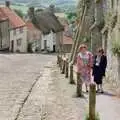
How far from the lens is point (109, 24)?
24938 mm

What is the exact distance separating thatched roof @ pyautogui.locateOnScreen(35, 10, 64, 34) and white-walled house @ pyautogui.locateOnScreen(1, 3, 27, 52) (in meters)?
5.08

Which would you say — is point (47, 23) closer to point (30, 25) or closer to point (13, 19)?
point (30, 25)

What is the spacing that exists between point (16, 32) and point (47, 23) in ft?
37.0

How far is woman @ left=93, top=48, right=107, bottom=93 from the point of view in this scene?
69.9 feet

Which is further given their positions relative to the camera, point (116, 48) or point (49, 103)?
point (116, 48)

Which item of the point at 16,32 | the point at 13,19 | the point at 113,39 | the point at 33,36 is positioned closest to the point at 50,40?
the point at 33,36

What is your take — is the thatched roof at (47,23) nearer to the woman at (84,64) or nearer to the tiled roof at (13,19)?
the tiled roof at (13,19)

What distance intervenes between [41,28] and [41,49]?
147 inches

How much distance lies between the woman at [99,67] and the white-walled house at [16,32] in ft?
247

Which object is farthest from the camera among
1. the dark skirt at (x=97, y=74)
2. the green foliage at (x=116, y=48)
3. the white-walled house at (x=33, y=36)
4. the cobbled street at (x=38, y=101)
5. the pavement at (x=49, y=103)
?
the white-walled house at (x=33, y=36)

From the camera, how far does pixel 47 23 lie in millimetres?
108625

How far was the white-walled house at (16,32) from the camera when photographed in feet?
318

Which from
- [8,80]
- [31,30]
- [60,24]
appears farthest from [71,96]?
[60,24]

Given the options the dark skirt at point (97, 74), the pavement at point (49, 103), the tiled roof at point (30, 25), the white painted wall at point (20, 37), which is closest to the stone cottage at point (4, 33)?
the white painted wall at point (20, 37)
